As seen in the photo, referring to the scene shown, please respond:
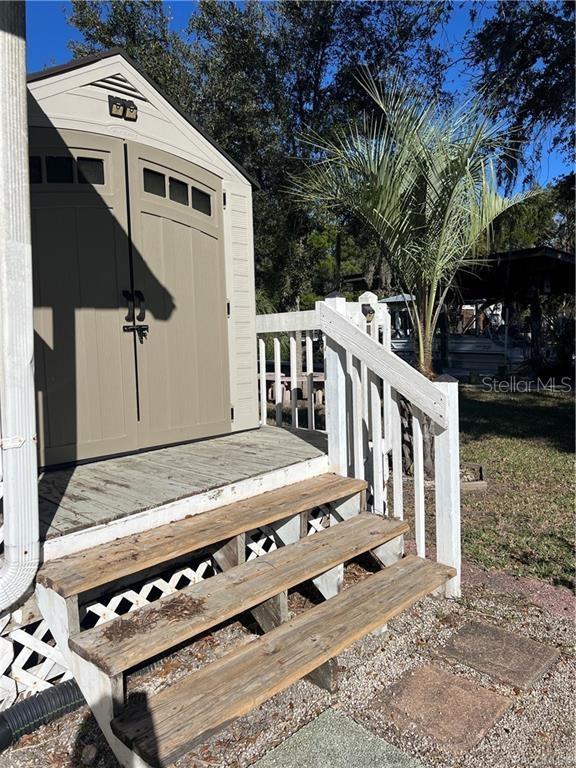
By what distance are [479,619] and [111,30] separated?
42.4 ft

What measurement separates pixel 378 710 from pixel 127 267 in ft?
9.58

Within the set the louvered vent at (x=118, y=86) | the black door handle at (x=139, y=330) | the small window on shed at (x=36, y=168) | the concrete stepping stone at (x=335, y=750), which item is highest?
the louvered vent at (x=118, y=86)

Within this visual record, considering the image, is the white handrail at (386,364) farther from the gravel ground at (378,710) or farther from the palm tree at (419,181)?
the palm tree at (419,181)

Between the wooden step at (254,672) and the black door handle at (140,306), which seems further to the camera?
the black door handle at (140,306)

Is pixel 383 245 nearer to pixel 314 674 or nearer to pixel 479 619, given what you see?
pixel 479 619

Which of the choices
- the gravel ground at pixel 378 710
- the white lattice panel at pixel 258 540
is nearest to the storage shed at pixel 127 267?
the white lattice panel at pixel 258 540

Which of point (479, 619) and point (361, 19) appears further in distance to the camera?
point (361, 19)

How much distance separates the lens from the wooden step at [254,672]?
5.79 ft

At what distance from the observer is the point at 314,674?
2324mm

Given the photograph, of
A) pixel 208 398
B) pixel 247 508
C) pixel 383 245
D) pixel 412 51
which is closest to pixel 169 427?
pixel 208 398

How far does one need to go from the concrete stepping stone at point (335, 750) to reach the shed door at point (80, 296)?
213cm

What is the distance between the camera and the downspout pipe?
2004 mm

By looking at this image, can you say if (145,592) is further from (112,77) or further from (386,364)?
(112,77)

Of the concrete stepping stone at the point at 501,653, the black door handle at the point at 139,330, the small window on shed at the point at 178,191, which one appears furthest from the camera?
the small window on shed at the point at 178,191
